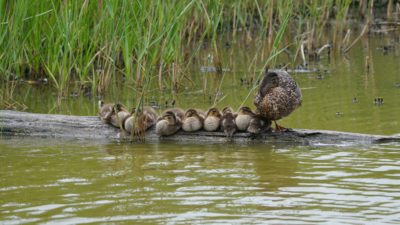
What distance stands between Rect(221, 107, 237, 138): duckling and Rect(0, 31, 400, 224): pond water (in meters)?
0.12

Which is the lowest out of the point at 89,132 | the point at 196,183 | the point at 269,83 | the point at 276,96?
the point at 196,183

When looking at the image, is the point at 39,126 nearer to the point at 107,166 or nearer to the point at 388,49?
the point at 107,166

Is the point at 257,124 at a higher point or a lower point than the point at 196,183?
higher

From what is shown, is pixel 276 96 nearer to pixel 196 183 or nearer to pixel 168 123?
pixel 168 123

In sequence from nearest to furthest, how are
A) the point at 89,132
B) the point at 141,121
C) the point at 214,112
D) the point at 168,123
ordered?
the point at 214,112 < the point at 168,123 < the point at 141,121 < the point at 89,132

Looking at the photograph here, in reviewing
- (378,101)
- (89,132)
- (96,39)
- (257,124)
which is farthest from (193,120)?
(378,101)

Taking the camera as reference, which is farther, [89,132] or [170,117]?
[89,132]

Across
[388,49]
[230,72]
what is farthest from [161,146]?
[388,49]

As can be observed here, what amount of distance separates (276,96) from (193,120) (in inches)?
26.8

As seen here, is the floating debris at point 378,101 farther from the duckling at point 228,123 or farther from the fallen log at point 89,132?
the duckling at point 228,123

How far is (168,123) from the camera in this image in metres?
7.34

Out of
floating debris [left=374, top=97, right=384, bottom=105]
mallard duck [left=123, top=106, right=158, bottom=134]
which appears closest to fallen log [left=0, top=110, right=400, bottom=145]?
mallard duck [left=123, top=106, right=158, bottom=134]

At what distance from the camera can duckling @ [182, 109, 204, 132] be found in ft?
23.9

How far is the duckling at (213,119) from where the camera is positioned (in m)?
7.20
